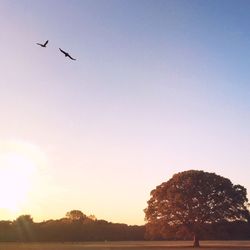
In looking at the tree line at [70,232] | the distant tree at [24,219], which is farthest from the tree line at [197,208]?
the distant tree at [24,219]

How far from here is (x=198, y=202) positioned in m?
87.9

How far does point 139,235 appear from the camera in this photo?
13475 cm

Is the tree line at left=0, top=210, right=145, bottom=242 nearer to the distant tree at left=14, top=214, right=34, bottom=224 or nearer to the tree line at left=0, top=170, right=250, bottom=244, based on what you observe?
the distant tree at left=14, top=214, right=34, bottom=224

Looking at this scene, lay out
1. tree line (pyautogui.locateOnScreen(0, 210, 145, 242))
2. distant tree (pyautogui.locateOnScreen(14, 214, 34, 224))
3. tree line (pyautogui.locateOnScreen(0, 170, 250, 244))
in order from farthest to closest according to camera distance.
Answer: distant tree (pyautogui.locateOnScreen(14, 214, 34, 224)), tree line (pyautogui.locateOnScreen(0, 210, 145, 242)), tree line (pyautogui.locateOnScreen(0, 170, 250, 244))

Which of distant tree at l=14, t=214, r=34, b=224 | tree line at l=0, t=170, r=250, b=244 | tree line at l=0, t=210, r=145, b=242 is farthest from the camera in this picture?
distant tree at l=14, t=214, r=34, b=224

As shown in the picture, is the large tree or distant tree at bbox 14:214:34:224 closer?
the large tree

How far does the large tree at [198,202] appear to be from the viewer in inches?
3425

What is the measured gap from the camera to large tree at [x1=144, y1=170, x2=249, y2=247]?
87.0 m

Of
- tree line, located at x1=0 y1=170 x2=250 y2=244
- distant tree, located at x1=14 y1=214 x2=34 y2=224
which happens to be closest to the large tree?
Result: tree line, located at x1=0 y1=170 x2=250 y2=244

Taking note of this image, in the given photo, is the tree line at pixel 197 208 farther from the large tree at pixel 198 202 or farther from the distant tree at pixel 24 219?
the distant tree at pixel 24 219

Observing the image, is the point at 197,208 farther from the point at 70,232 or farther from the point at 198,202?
the point at 70,232

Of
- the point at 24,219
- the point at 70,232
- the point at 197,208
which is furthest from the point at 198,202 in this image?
the point at 24,219

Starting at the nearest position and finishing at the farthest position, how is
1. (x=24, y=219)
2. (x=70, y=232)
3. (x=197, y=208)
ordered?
(x=197, y=208) < (x=70, y=232) < (x=24, y=219)

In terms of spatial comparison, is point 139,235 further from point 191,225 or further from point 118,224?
point 191,225
